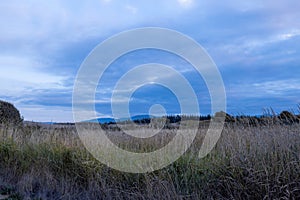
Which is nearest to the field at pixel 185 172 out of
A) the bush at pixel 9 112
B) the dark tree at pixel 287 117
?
the dark tree at pixel 287 117

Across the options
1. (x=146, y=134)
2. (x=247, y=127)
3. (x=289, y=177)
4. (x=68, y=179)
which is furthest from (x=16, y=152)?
(x=289, y=177)

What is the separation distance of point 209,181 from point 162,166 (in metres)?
1.11

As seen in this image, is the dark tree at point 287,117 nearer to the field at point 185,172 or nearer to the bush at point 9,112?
the field at point 185,172

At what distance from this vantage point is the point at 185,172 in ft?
17.8

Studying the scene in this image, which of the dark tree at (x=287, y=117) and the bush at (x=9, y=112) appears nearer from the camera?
the dark tree at (x=287, y=117)

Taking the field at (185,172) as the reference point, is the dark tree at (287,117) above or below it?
above

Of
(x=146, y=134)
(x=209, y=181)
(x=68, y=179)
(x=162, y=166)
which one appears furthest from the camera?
(x=146, y=134)

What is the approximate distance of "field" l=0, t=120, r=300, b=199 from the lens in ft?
14.8

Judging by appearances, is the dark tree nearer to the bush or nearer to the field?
the field

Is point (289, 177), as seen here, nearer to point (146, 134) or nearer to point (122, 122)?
point (146, 134)

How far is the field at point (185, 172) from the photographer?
4.51 metres

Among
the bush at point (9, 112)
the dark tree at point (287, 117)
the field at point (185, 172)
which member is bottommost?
the field at point (185, 172)

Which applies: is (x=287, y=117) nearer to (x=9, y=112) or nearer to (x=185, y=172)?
(x=185, y=172)

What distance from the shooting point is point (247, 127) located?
6.23 m
